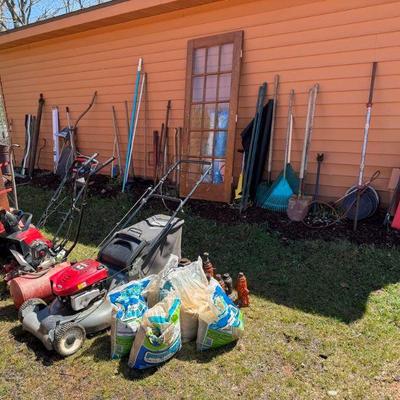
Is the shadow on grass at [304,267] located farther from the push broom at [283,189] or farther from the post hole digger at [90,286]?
the post hole digger at [90,286]

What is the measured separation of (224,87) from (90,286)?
3643mm

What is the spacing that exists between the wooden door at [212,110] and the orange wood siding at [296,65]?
209 mm

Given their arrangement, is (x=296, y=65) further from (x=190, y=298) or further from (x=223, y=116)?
(x=190, y=298)

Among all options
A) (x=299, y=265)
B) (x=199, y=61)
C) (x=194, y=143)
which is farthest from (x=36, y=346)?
(x=199, y=61)

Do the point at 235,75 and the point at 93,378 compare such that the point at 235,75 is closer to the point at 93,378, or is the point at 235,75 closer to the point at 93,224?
the point at 93,224

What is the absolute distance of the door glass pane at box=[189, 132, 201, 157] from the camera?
5.65 m

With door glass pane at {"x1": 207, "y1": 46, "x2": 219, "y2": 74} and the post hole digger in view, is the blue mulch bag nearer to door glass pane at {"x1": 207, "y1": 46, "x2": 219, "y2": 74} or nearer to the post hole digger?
the post hole digger

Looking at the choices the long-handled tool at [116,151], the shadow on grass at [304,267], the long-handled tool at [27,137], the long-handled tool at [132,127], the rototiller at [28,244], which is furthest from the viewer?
the long-handled tool at [27,137]

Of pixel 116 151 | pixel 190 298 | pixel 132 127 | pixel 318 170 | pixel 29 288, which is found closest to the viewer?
pixel 190 298

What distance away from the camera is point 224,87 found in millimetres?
5305

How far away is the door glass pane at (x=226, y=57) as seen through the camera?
523 centimetres

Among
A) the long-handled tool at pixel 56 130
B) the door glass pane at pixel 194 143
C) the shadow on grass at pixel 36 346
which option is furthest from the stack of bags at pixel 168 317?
the long-handled tool at pixel 56 130

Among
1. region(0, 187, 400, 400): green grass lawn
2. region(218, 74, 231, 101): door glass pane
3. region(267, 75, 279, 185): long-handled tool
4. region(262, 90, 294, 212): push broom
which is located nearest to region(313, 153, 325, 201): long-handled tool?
region(262, 90, 294, 212): push broom

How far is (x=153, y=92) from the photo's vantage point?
6383 millimetres
